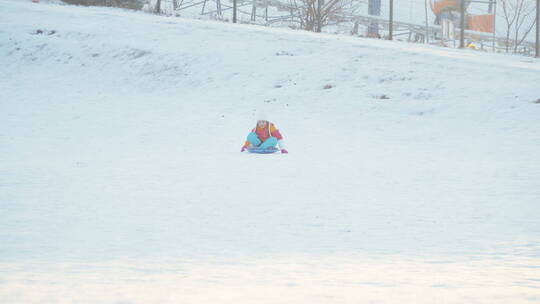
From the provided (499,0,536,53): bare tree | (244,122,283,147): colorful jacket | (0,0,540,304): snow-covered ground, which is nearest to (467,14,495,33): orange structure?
(499,0,536,53): bare tree

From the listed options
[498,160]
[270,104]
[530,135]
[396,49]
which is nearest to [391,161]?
[498,160]

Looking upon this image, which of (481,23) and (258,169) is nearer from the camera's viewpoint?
(258,169)

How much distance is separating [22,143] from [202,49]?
937 cm

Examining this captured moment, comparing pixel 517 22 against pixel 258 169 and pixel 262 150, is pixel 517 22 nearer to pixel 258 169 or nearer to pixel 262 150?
pixel 262 150

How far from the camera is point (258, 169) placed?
34.1 ft

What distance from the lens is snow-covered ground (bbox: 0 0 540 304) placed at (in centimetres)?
520

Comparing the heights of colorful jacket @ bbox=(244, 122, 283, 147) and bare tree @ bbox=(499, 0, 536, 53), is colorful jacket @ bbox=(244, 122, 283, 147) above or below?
below

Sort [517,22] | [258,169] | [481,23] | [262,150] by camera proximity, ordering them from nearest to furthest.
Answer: [258,169] < [262,150] < [517,22] < [481,23]

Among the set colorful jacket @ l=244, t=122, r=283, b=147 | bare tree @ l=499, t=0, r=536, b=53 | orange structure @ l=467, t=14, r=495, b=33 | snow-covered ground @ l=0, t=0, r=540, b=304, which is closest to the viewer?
snow-covered ground @ l=0, t=0, r=540, b=304

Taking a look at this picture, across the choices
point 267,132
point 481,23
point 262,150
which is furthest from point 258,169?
point 481,23

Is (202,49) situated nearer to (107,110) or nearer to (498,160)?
(107,110)

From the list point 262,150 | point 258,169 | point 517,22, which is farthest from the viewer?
point 517,22

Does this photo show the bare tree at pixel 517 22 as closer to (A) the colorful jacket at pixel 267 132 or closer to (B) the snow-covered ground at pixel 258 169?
(B) the snow-covered ground at pixel 258 169

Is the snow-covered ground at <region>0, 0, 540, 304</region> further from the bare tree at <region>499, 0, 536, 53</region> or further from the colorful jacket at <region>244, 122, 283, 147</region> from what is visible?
the bare tree at <region>499, 0, 536, 53</region>
